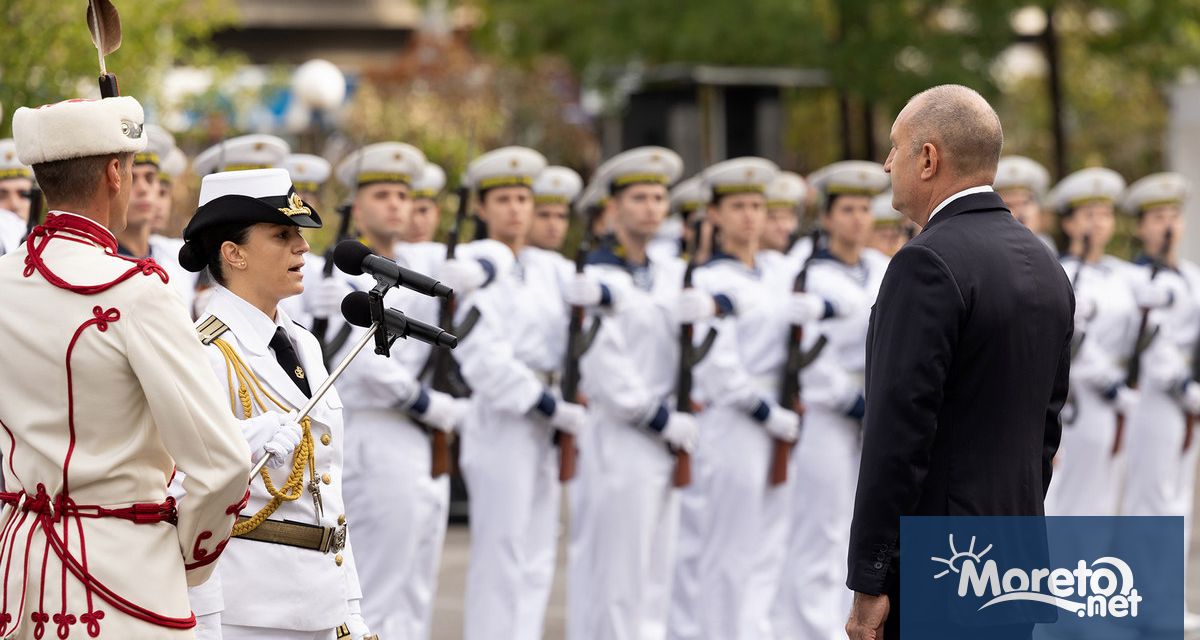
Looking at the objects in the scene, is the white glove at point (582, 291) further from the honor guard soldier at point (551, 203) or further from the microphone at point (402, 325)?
the microphone at point (402, 325)

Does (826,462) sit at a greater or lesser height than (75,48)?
lesser

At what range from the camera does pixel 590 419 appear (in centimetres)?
855

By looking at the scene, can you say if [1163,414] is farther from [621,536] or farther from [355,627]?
[355,627]

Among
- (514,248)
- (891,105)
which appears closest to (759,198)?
(514,248)

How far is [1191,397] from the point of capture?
1066 cm

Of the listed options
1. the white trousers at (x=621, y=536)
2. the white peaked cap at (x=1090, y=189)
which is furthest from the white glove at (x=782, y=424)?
the white peaked cap at (x=1090, y=189)

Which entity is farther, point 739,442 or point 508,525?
point 739,442

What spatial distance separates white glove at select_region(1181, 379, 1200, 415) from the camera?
10.7 metres

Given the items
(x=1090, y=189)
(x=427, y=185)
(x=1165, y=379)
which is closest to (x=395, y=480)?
(x=427, y=185)

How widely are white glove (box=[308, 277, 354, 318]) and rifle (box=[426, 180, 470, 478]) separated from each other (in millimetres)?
457

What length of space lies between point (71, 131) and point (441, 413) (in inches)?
148

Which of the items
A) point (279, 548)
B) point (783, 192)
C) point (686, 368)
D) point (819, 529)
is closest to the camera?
point (279, 548)

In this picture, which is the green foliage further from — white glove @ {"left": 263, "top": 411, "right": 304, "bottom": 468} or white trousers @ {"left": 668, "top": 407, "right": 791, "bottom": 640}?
white glove @ {"left": 263, "top": 411, "right": 304, "bottom": 468}

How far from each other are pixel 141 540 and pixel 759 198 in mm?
5551
